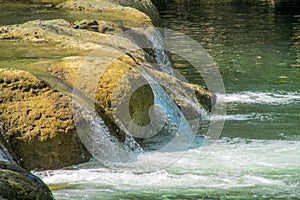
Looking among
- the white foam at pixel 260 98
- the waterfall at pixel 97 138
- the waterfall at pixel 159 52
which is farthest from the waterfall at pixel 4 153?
the waterfall at pixel 159 52

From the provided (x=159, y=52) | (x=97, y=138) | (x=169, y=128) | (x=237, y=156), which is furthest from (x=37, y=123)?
(x=159, y=52)

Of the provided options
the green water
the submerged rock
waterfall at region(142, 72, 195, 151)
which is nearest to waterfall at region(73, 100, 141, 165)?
waterfall at region(142, 72, 195, 151)

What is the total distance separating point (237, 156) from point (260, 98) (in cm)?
426

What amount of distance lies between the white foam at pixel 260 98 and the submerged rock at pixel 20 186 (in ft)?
25.0

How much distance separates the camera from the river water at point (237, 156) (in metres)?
7.82

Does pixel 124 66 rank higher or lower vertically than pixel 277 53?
higher

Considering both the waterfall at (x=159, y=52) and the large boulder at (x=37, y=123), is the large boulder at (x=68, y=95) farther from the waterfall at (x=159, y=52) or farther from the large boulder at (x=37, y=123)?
the waterfall at (x=159, y=52)

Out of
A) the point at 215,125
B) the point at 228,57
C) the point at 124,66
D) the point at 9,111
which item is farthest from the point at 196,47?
the point at 9,111

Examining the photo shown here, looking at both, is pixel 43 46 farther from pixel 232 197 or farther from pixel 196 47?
pixel 196 47

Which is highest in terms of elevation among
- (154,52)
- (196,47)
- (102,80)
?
(102,80)

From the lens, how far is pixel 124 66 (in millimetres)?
10094

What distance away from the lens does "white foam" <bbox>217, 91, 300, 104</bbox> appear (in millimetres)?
13220

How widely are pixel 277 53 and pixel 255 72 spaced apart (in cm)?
289

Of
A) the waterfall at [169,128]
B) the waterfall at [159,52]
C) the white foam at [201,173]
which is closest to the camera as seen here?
the white foam at [201,173]
